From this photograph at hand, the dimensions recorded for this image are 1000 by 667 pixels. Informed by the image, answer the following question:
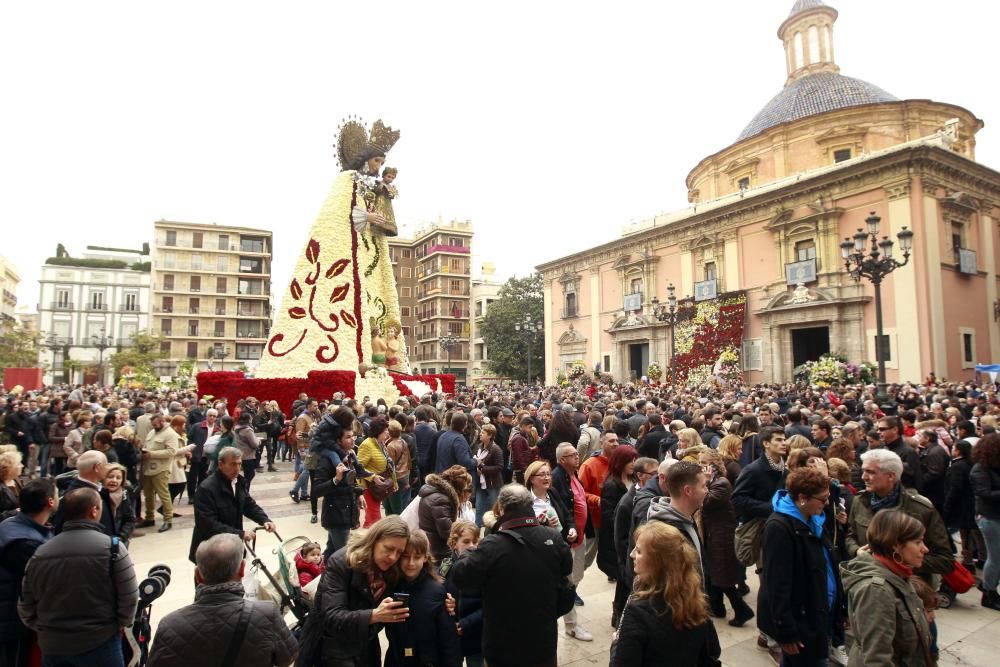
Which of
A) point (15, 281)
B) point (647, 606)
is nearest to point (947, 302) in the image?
point (647, 606)

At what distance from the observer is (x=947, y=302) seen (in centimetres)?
2059

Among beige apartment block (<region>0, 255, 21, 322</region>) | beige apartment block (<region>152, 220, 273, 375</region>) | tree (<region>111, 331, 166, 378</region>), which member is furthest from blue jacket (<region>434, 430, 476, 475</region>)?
beige apartment block (<region>0, 255, 21, 322</region>)

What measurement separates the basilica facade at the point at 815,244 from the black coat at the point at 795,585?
68.1 feet

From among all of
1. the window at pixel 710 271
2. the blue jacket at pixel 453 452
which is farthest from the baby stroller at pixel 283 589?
the window at pixel 710 271

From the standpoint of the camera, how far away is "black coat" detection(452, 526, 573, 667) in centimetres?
267

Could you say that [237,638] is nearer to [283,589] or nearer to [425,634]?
[425,634]

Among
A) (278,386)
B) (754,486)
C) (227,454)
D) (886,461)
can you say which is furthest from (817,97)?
(227,454)

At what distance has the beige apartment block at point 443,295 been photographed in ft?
168

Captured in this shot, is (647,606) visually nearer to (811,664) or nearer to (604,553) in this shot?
(811,664)

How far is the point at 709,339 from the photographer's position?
26844 millimetres

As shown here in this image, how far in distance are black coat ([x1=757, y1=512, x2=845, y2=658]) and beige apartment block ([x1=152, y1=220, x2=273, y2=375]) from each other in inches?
2008

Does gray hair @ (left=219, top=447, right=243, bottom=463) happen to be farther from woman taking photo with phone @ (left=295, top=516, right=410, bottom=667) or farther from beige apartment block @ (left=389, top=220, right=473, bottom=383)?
beige apartment block @ (left=389, top=220, right=473, bottom=383)

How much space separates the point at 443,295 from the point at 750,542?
4799 centimetres

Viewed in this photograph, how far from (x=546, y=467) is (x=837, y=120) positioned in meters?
29.6
